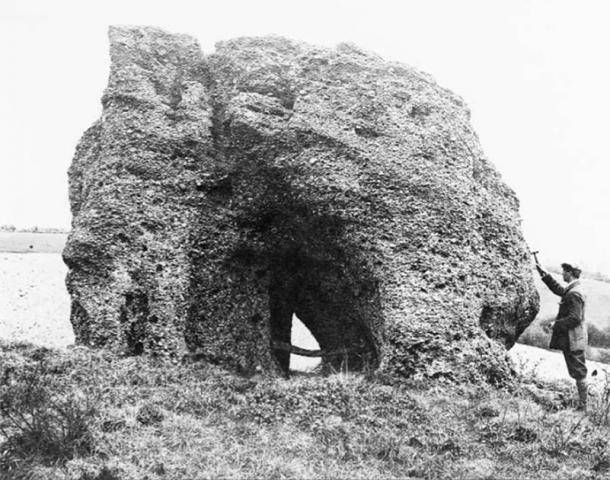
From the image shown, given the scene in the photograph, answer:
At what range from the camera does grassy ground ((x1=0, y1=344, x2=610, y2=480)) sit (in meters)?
6.65

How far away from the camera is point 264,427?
7652mm

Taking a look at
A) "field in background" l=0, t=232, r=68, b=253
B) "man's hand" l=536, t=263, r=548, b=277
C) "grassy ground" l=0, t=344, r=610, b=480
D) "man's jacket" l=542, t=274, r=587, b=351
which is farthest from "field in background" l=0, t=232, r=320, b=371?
"grassy ground" l=0, t=344, r=610, b=480

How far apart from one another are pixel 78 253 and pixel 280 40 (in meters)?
5.07

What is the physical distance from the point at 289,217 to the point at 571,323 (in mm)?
4323

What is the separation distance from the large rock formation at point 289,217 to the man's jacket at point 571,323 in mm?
823

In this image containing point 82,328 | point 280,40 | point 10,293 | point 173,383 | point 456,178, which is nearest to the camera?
point 173,383

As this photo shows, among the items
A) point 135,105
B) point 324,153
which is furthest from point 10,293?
point 324,153

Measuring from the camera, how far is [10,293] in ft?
93.9

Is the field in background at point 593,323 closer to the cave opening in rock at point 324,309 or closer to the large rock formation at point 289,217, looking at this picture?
the cave opening in rock at point 324,309

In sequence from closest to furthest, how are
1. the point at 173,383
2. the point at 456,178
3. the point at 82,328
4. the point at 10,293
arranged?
the point at 173,383
the point at 82,328
the point at 456,178
the point at 10,293

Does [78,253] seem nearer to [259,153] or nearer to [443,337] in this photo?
[259,153]

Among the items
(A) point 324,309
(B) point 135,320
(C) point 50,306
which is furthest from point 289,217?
(C) point 50,306

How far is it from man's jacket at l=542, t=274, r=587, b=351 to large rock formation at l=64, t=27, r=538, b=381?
2.70ft

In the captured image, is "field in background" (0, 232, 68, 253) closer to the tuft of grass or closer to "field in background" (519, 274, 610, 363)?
"field in background" (519, 274, 610, 363)
